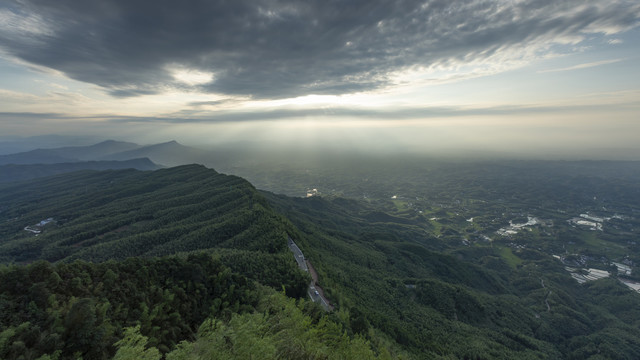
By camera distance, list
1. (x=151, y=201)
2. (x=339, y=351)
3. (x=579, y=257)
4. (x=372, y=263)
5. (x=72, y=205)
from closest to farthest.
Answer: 1. (x=339, y=351)
2. (x=372, y=263)
3. (x=151, y=201)
4. (x=72, y=205)
5. (x=579, y=257)

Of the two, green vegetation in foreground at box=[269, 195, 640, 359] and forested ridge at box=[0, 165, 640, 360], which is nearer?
forested ridge at box=[0, 165, 640, 360]

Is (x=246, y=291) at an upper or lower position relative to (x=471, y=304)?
upper

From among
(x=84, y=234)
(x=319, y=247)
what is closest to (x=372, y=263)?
(x=319, y=247)

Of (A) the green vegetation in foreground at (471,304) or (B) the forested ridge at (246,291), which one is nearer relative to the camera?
(B) the forested ridge at (246,291)

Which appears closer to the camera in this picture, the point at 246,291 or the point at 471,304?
the point at 246,291

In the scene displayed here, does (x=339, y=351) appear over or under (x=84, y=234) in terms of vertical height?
over

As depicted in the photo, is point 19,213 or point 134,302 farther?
point 19,213

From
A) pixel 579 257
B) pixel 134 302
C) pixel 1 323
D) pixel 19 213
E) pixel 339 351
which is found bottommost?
pixel 579 257

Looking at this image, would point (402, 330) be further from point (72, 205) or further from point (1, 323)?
point (72, 205)
